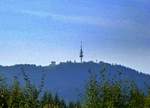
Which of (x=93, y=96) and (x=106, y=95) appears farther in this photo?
(x=106, y=95)

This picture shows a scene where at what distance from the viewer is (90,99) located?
86.9ft

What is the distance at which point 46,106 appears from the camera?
25625 millimetres

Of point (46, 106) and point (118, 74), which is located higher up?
point (118, 74)

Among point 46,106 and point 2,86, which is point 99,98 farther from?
point 2,86

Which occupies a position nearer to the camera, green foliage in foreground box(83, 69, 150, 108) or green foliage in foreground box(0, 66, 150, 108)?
green foliage in foreground box(0, 66, 150, 108)

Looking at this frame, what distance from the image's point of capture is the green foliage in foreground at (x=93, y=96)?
2191cm

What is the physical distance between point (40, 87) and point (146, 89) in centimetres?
1613

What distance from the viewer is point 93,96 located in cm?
2655

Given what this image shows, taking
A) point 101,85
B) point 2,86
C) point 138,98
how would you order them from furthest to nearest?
point 138,98, point 101,85, point 2,86

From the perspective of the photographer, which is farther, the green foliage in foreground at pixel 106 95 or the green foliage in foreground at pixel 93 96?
the green foliage in foreground at pixel 106 95

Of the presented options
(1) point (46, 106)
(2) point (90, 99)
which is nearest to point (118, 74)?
(2) point (90, 99)

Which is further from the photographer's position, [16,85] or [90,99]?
[90,99]

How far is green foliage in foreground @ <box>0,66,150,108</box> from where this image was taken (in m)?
21.9

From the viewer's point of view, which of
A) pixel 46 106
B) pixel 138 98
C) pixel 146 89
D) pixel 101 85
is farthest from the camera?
pixel 146 89
